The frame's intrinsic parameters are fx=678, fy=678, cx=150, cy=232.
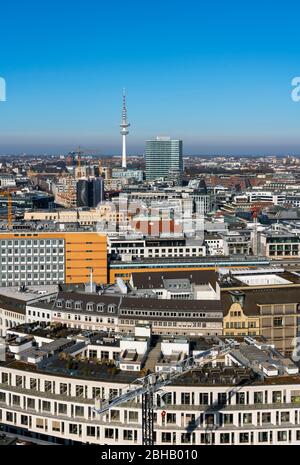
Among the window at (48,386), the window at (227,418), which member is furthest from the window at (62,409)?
the window at (227,418)

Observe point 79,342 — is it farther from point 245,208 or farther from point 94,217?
point 245,208

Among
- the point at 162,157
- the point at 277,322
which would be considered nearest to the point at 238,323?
the point at 277,322

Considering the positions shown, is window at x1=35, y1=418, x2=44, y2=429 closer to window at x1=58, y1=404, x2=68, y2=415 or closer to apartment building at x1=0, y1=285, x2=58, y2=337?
window at x1=58, y1=404, x2=68, y2=415

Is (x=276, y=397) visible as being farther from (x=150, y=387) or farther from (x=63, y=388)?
(x=63, y=388)

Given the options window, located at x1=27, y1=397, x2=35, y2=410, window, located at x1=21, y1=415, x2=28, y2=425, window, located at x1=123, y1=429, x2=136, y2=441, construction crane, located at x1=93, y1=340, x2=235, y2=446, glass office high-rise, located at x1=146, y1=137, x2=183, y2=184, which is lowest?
window, located at x1=21, y1=415, x2=28, y2=425

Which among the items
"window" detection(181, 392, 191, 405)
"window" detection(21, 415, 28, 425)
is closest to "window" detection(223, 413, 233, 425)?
"window" detection(181, 392, 191, 405)
